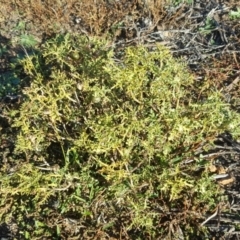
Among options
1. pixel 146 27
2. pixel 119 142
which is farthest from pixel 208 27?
pixel 119 142

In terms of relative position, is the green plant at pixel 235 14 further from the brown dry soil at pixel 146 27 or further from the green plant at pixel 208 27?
the green plant at pixel 208 27

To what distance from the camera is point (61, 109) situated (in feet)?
8.61

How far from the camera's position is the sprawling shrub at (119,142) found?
2.47 meters

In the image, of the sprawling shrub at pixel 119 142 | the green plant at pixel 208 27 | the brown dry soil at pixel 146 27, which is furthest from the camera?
the green plant at pixel 208 27

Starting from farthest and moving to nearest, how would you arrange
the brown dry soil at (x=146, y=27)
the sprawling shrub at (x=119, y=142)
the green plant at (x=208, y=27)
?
the green plant at (x=208, y=27)
the brown dry soil at (x=146, y=27)
the sprawling shrub at (x=119, y=142)

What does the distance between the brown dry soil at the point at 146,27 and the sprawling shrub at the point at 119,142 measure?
2.20ft

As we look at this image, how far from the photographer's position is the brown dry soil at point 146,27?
11.1 ft

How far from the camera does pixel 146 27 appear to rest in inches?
147

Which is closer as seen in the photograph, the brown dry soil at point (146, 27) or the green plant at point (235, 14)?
the brown dry soil at point (146, 27)

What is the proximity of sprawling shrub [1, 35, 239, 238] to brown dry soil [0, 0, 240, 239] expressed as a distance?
0.67 meters

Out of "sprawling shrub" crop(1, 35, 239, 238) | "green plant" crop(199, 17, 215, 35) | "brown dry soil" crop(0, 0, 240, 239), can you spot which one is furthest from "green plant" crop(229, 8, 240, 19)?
"sprawling shrub" crop(1, 35, 239, 238)

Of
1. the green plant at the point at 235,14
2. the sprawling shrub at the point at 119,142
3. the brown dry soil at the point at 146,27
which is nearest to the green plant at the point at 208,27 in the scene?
the brown dry soil at the point at 146,27

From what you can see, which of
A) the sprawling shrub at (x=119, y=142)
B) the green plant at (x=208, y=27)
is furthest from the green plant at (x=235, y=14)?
the sprawling shrub at (x=119, y=142)

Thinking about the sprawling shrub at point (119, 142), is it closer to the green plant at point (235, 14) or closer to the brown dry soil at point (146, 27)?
the brown dry soil at point (146, 27)
